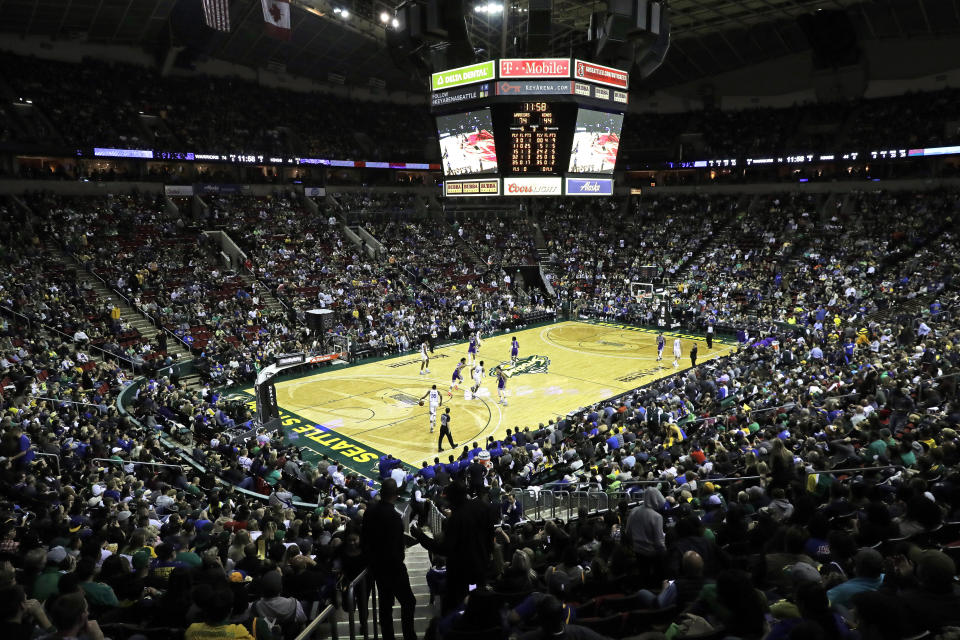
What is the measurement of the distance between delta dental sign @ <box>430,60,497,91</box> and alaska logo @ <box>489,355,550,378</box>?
11.8 m

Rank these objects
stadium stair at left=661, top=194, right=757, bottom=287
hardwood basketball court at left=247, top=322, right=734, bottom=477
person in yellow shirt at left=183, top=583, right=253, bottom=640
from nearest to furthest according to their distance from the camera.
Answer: person in yellow shirt at left=183, top=583, right=253, bottom=640 → hardwood basketball court at left=247, top=322, right=734, bottom=477 → stadium stair at left=661, top=194, right=757, bottom=287

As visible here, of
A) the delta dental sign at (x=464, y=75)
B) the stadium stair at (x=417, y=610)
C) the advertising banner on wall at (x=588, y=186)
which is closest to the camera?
the stadium stair at (x=417, y=610)

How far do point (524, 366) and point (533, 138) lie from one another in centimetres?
1014

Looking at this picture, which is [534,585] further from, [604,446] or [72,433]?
[72,433]

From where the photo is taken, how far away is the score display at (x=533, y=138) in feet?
75.1

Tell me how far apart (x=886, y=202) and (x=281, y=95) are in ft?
139

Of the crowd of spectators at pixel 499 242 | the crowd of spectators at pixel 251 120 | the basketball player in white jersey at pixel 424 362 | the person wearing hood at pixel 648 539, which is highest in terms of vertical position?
the crowd of spectators at pixel 251 120

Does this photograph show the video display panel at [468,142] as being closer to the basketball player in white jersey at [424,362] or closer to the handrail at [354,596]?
the basketball player in white jersey at [424,362]

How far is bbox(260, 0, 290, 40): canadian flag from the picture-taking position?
25.3 metres

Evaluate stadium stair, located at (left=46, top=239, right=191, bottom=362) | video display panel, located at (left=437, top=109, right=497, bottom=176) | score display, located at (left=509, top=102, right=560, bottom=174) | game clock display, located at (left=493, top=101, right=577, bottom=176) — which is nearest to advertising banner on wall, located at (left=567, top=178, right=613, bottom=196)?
game clock display, located at (left=493, top=101, right=577, bottom=176)

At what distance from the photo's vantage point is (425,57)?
23.8 meters

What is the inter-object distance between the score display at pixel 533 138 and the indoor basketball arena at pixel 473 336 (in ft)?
0.37

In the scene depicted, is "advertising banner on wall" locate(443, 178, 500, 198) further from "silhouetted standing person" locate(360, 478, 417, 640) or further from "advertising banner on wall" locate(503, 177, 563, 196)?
Result: "silhouetted standing person" locate(360, 478, 417, 640)

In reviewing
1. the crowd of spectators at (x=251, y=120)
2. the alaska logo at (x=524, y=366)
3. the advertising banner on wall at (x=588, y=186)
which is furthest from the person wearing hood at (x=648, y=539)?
the crowd of spectators at (x=251, y=120)
